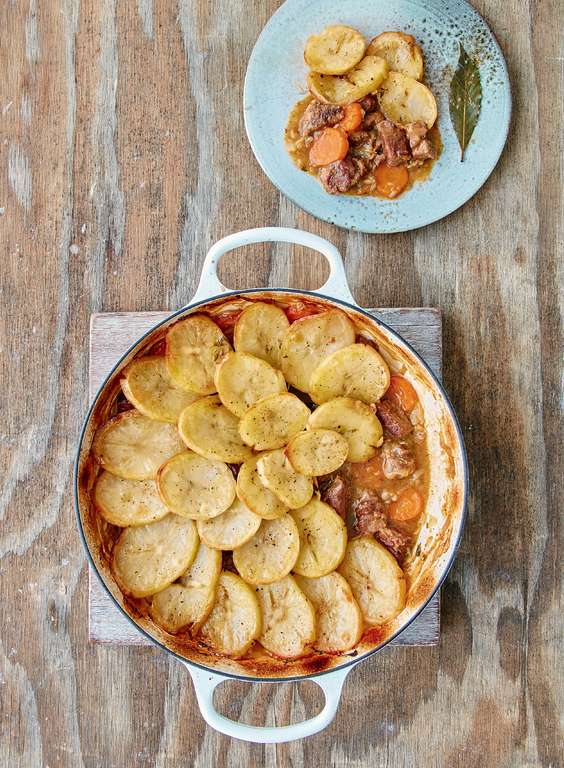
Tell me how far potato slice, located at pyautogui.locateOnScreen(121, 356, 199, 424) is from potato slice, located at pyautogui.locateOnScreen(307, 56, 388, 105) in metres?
0.83

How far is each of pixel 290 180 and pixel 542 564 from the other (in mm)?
1218

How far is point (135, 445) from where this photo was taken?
1835 millimetres

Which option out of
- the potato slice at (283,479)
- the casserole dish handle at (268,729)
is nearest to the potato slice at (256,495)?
the potato slice at (283,479)

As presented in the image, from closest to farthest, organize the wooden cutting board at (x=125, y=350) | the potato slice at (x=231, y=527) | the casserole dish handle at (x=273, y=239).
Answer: the casserole dish handle at (x=273, y=239), the potato slice at (x=231, y=527), the wooden cutting board at (x=125, y=350)

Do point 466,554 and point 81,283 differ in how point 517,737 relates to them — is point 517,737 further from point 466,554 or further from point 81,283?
point 81,283

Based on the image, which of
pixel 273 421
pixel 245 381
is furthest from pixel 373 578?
pixel 245 381

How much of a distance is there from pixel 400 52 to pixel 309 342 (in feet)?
2.69

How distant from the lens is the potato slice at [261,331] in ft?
5.99

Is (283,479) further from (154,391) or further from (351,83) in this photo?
(351,83)

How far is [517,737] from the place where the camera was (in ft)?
6.70

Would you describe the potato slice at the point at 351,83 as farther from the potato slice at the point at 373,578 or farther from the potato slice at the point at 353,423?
the potato slice at the point at 373,578

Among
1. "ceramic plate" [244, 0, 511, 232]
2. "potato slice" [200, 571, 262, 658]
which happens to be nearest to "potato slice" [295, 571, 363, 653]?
"potato slice" [200, 571, 262, 658]

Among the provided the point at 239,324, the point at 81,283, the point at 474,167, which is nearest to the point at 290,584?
the point at 239,324

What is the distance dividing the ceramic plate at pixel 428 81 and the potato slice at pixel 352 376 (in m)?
0.38
